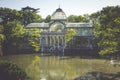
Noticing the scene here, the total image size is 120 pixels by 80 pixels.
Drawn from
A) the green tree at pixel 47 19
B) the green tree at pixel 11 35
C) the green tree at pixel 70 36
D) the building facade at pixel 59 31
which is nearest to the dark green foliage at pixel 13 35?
the green tree at pixel 11 35

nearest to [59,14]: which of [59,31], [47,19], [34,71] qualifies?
[59,31]

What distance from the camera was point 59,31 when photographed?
218 ft

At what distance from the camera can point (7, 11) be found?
6781cm

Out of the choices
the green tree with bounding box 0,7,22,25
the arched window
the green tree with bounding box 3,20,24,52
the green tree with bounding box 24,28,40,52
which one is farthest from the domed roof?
the green tree with bounding box 3,20,24,52

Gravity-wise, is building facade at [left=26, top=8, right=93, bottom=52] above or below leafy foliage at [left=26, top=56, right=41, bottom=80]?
above

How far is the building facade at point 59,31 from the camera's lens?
63.6 meters

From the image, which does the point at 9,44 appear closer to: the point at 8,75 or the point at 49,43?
the point at 49,43

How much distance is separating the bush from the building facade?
1782 inches

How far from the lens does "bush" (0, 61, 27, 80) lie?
680 inches

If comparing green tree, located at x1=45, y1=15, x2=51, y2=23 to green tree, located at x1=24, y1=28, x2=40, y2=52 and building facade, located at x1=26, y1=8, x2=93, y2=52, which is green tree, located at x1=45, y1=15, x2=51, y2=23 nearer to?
building facade, located at x1=26, y1=8, x2=93, y2=52

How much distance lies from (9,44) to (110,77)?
1478 inches

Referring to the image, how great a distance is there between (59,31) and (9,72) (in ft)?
162

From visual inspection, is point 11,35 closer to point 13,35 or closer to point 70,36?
point 13,35

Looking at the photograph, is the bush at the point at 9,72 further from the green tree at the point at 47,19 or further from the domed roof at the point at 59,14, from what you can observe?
the green tree at the point at 47,19
